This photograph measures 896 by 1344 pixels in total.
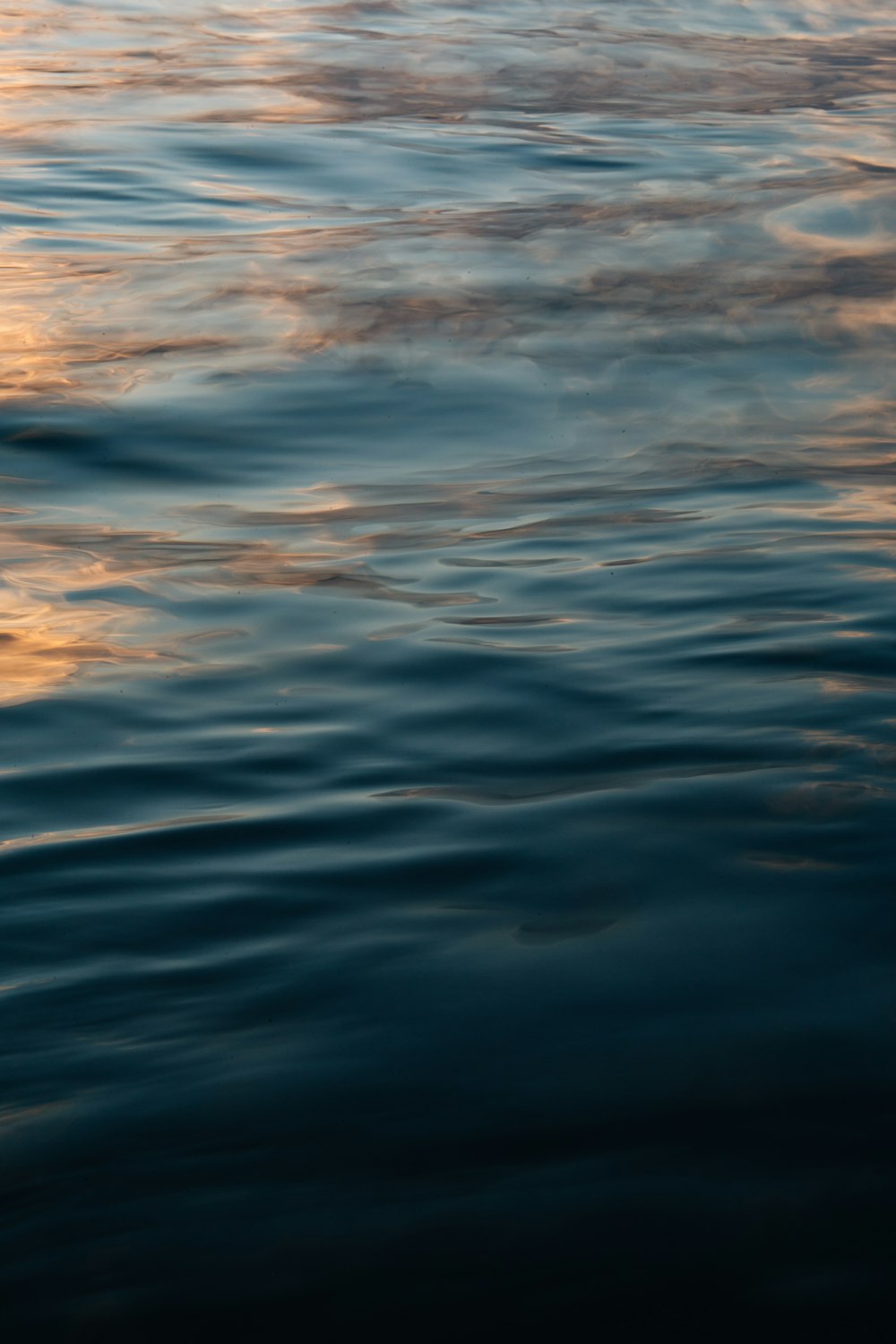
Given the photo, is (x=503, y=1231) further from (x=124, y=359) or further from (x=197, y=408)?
(x=124, y=359)

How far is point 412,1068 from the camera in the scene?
1546 millimetres

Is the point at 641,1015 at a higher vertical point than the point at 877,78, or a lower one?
lower

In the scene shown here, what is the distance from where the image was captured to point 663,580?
2.93m

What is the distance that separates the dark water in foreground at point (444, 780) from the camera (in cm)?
135

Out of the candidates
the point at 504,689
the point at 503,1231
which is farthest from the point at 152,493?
the point at 503,1231

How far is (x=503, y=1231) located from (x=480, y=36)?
9.48 m

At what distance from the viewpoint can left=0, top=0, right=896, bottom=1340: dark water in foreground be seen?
53.3 inches

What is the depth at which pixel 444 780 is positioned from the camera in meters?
2.15

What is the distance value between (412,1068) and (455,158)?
20.0 feet

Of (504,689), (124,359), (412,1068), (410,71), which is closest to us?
(412,1068)

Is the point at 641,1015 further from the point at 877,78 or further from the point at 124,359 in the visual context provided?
the point at 877,78

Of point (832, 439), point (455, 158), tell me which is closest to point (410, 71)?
point (455, 158)

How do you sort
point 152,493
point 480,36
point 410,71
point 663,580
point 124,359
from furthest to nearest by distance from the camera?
point 480,36
point 410,71
point 124,359
point 152,493
point 663,580

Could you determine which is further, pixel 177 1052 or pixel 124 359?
pixel 124 359
